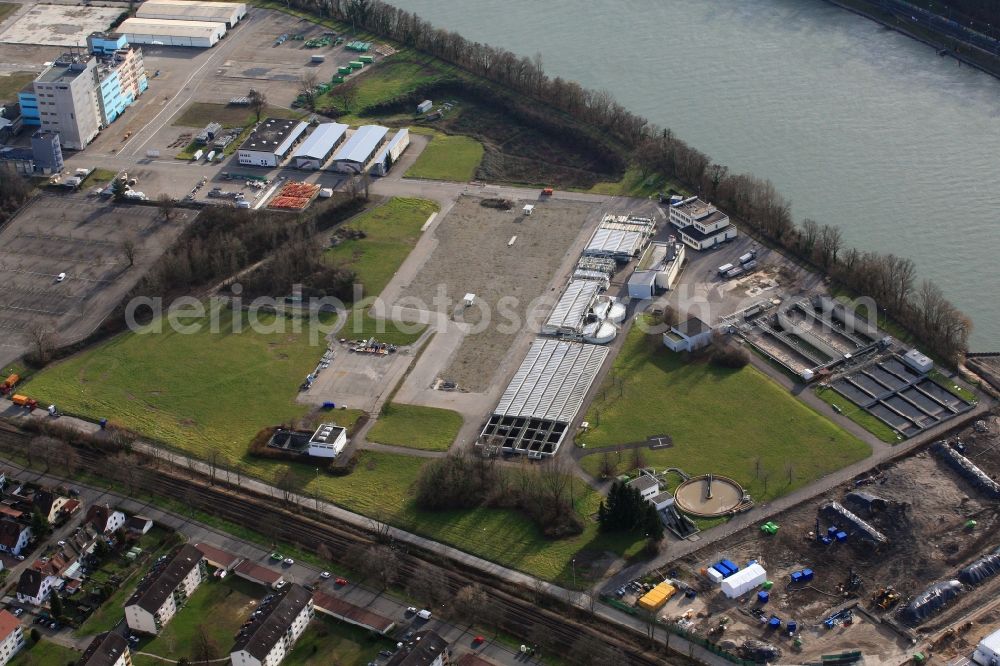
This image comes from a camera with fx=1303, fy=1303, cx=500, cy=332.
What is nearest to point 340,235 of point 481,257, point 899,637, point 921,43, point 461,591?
point 481,257

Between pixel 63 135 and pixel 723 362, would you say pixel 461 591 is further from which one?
pixel 63 135

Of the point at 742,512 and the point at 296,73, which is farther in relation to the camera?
→ the point at 296,73

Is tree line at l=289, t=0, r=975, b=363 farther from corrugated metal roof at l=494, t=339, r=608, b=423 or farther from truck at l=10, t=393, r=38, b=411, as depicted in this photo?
truck at l=10, t=393, r=38, b=411

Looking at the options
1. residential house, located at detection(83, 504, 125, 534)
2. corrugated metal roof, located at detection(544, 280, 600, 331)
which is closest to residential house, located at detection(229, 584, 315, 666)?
residential house, located at detection(83, 504, 125, 534)

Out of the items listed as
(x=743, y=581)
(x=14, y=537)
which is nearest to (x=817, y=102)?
(x=743, y=581)

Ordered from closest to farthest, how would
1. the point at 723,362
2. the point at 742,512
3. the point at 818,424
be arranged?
the point at 742,512 → the point at 818,424 → the point at 723,362

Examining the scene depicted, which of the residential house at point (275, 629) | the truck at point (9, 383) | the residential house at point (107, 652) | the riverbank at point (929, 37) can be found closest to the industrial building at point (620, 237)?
the residential house at point (275, 629)
